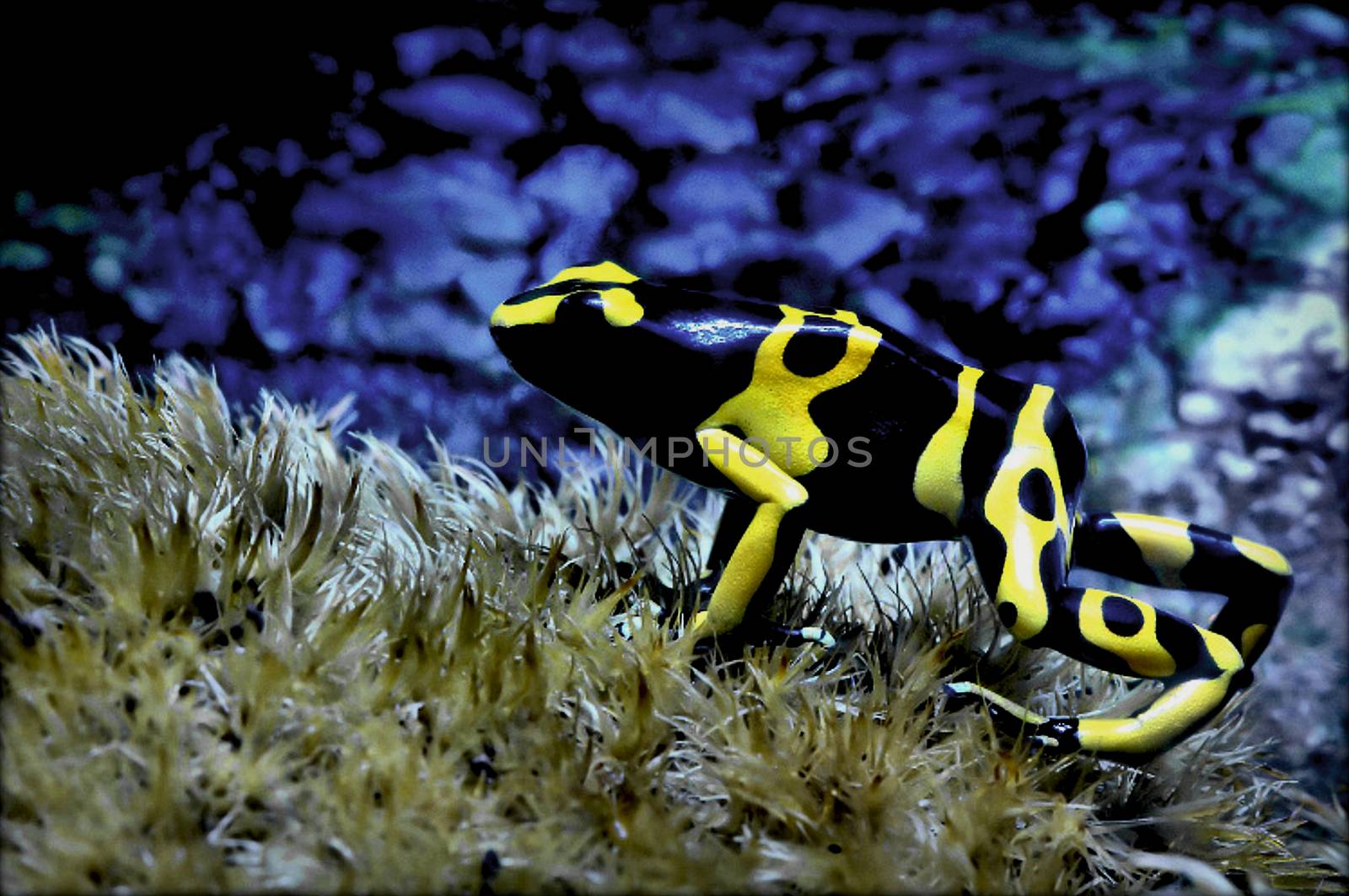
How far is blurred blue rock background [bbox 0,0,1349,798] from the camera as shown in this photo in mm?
1693

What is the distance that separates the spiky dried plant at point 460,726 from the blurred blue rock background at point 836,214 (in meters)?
0.48

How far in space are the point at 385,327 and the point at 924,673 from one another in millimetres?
1130

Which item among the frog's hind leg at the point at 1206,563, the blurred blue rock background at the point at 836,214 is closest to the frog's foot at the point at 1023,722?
the frog's hind leg at the point at 1206,563

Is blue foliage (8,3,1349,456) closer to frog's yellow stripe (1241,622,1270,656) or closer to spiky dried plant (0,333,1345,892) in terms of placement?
spiky dried plant (0,333,1345,892)

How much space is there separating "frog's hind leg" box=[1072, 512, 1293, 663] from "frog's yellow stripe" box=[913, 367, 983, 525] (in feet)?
0.68

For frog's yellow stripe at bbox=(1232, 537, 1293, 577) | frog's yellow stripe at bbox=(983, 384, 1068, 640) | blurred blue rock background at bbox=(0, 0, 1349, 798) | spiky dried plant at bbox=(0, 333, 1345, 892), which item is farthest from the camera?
blurred blue rock background at bbox=(0, 0, 1349, 798)

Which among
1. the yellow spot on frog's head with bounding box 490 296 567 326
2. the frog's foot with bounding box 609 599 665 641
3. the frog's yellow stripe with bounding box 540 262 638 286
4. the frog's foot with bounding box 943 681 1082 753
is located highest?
the frog's yellow stripe with bounding box 540 262 638 286

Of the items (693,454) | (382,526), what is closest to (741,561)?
(693,454)

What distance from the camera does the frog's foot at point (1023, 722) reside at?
107 cm

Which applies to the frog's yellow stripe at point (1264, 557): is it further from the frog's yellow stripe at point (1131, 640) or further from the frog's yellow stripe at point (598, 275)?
the frog's yellow stripe at point (598, 275)

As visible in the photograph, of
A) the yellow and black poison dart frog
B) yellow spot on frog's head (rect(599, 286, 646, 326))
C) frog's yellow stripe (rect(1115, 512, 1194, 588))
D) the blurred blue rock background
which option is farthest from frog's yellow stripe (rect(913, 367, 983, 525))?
the blurred blue rock background

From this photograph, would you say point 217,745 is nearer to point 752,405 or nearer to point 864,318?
point 752,405

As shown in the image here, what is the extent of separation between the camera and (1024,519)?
1.07 metres

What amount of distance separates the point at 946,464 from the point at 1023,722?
291mm
